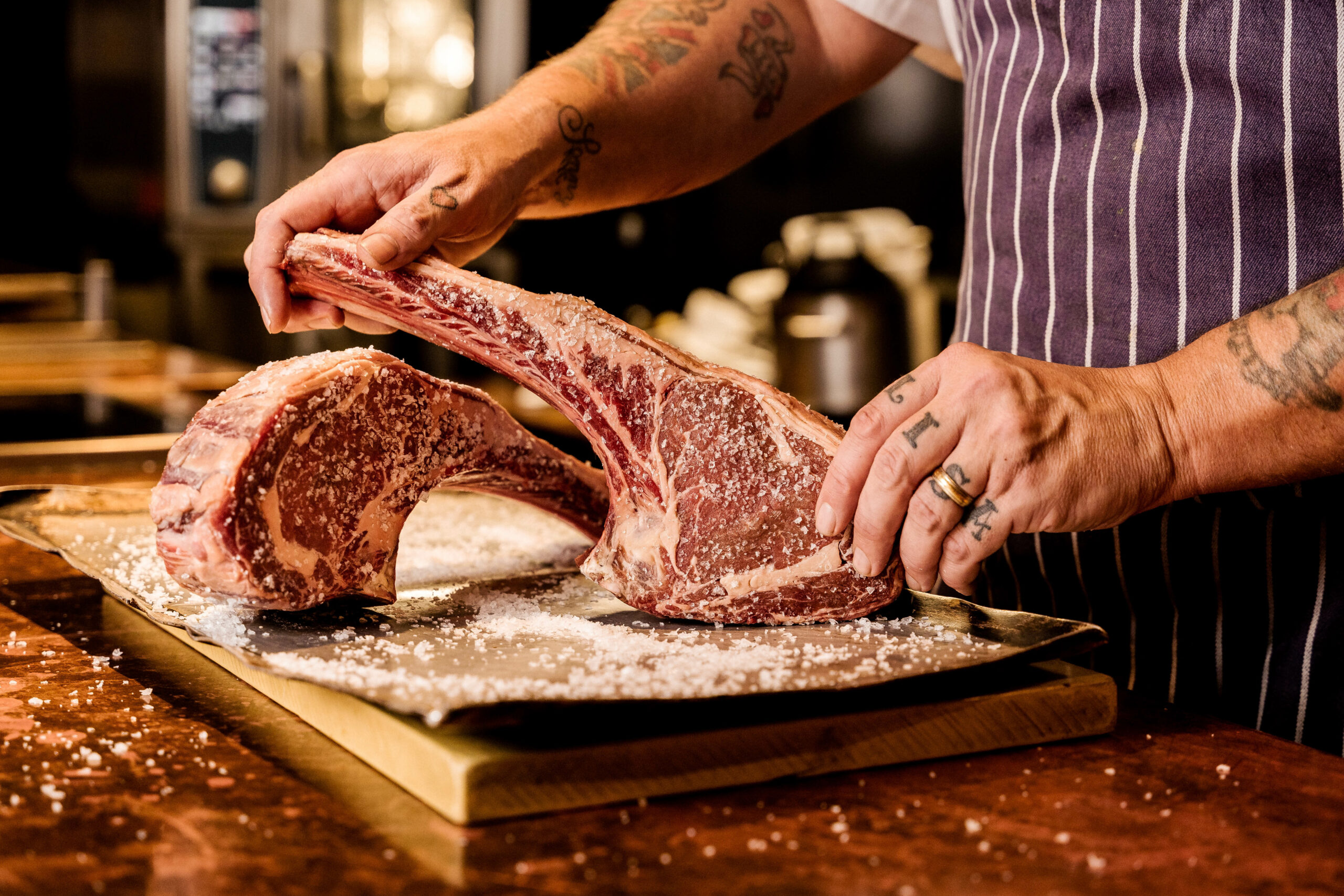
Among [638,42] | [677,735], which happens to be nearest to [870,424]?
[677,735]

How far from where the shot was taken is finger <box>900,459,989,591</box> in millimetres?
1205

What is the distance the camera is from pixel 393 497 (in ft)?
4.51

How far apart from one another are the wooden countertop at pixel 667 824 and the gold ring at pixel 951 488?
0.24 meters

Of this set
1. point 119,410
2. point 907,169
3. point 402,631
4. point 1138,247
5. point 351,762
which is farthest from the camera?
point 907,169

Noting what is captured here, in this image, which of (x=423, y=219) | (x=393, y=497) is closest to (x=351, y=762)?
(x=393, y=497)

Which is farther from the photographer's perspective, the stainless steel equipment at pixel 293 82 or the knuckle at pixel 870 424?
the stainless steel equipment at pixel 293 82

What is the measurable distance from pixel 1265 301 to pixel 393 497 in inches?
38.7

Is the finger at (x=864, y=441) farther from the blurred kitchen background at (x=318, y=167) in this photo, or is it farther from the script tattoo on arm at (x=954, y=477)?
the blurred kitchen background at (x=318, y=167)

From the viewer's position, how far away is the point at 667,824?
36.9 inches

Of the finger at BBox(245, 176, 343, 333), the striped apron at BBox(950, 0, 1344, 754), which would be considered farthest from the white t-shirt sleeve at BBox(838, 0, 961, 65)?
the finger at BBox(245, 176, 343, 333)

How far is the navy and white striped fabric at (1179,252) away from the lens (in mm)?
1409

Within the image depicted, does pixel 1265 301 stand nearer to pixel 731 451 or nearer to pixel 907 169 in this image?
pixel 731 451

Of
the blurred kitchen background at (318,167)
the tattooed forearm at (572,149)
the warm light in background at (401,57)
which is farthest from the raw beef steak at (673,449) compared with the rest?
the warm light in background at (401,57)

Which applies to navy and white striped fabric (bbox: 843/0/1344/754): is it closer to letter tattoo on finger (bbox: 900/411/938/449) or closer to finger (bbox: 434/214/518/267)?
letter tattoo on finger (bbox: 900/411/938/449)
